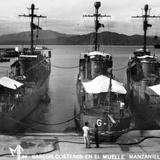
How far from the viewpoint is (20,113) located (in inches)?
1196

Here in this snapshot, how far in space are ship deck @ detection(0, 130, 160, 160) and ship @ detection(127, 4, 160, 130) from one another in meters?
7.35

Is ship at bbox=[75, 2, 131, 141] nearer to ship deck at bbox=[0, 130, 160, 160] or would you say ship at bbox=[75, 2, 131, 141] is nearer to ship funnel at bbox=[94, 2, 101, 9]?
ship deck at bbox=[0, 130, 160, 160]

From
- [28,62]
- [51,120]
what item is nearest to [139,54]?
[28,62]

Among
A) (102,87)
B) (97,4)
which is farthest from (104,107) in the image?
(97,4)

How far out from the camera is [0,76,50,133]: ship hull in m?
25.6

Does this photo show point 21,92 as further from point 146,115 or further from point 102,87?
point 146,115

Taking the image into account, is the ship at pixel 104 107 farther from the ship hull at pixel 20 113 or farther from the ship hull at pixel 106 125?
the ship hull at pixel 20 113

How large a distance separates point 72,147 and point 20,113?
1294 centimetres

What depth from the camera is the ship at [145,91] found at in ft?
102

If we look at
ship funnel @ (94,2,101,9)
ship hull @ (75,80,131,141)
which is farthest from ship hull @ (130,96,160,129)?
ship funnel @ (94,2,101,9)

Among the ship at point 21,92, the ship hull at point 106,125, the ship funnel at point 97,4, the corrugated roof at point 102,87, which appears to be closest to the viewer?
the ship hull at point 106,125

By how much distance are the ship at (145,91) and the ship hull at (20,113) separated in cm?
1079

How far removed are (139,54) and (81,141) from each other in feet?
109

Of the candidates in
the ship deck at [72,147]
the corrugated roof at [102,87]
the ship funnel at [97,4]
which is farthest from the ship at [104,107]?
the ship funnel at [97,4]
